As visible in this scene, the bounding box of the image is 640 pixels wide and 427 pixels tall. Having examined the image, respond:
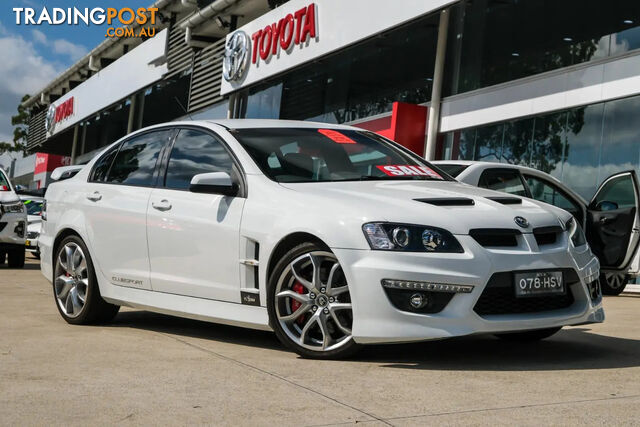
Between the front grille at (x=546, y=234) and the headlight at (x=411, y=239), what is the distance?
22.8 inches

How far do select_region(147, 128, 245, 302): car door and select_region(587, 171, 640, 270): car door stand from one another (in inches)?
220

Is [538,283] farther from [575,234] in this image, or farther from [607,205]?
[607,205]

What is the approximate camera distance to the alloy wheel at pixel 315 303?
5020mm

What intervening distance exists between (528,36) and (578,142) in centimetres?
245

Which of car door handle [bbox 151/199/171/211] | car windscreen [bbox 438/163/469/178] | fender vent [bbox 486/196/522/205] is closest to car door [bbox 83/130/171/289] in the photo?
car door handle [bbox 151/199/171/211]

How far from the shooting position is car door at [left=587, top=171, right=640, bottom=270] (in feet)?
33.5

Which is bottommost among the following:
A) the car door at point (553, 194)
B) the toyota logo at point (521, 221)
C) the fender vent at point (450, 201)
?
the toyota logo at point (521, 221)

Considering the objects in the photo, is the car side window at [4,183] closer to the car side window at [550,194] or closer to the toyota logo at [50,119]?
the car side window at [550,194]

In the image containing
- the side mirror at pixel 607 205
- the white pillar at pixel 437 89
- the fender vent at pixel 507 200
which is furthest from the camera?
the white pillar at pixel 437 89

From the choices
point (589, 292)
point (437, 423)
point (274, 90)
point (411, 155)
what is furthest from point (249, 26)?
point (437, 423)

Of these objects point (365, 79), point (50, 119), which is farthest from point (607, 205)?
point (50, 119)

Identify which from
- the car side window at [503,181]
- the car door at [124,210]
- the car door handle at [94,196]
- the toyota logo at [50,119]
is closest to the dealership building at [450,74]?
the car door at [124,210]

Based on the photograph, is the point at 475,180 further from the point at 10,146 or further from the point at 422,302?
the point at 10,146

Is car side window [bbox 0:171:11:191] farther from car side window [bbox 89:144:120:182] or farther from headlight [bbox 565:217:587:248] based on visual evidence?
headlight [bbox 565:217:587:248]
